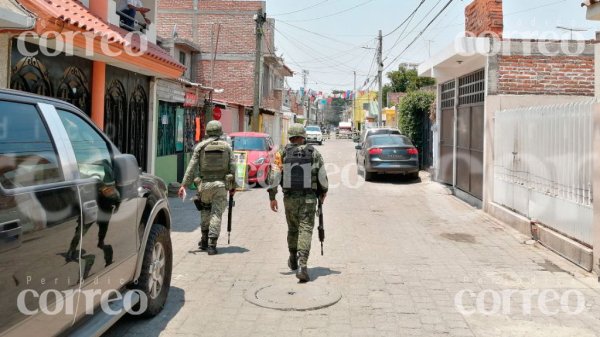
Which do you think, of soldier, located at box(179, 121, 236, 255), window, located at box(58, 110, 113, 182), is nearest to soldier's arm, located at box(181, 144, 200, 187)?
soldier, located at box(179, 121, 236, 255)

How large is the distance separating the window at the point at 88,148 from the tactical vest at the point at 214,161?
3171 mm

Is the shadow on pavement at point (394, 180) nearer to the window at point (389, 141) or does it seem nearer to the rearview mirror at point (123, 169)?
the window at point (389, 141)

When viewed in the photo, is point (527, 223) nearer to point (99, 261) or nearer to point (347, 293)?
point (347, 293)

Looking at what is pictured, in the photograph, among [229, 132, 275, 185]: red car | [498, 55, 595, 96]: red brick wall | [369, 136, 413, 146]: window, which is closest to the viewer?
[498, 55, 595, 96]: red brick wall

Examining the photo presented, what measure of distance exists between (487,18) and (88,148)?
933 centimetres

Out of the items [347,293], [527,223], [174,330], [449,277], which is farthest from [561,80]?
[174,330]

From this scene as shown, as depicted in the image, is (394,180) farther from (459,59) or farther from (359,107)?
(359,107)

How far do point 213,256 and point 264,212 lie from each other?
3.94 m

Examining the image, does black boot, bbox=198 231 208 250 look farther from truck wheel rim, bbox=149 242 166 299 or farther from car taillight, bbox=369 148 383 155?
car taillight, bbox=369 148 383 155

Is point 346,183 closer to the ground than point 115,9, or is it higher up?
closer to the ground

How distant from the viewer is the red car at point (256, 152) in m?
15.0

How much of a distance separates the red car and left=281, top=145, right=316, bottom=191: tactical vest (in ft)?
29.2

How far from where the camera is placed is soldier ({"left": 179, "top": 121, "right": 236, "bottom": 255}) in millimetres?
7102

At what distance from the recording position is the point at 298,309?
490 centimetres
